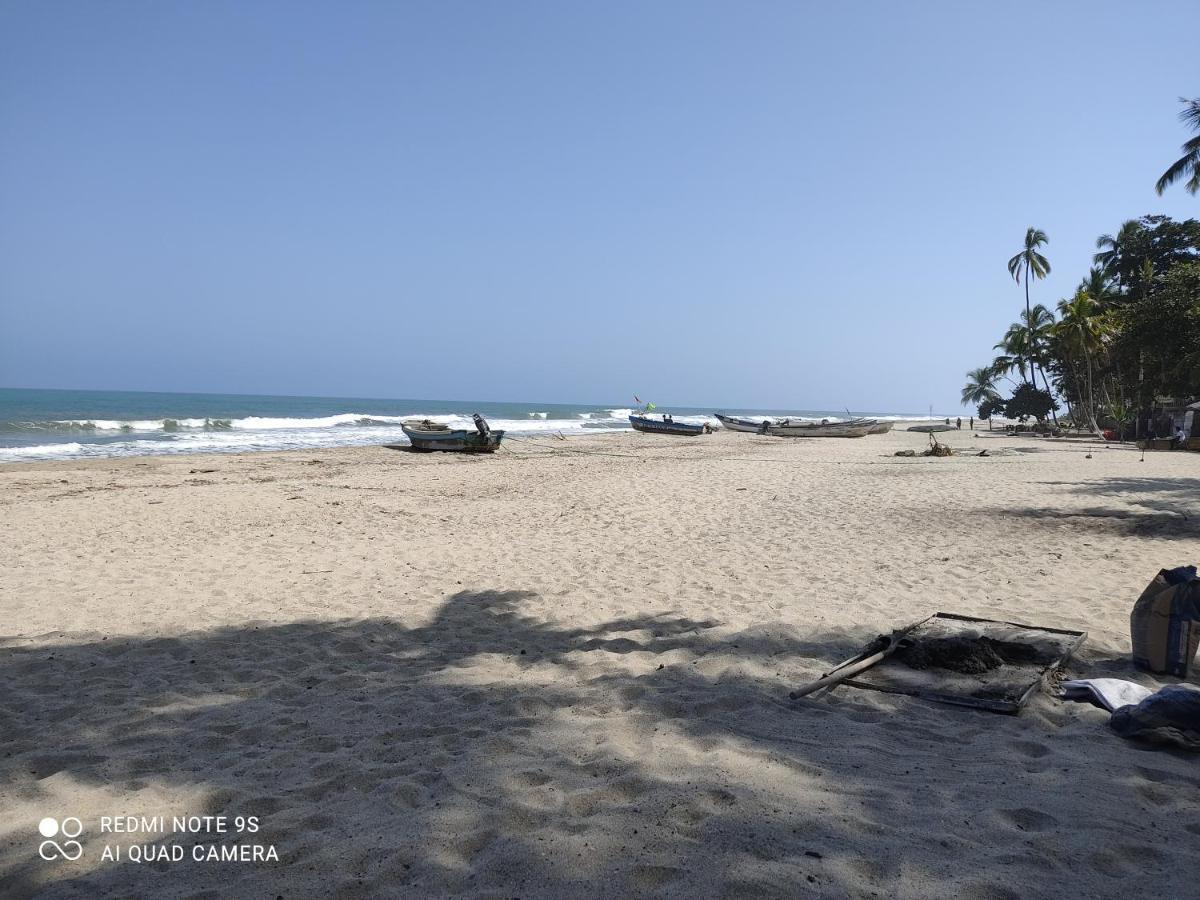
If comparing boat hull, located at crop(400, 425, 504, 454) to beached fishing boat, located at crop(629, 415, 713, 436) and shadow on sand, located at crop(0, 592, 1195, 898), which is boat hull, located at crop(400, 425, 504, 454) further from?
beached fishing boat, located at crop(629, 415, 713, 436)

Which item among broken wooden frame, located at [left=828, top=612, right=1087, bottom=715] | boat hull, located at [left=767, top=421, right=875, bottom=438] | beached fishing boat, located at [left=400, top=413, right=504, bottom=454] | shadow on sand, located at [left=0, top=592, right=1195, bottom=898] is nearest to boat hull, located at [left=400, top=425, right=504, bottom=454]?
beached fishing boat, located at [left=400, top=413, right=504, bottom=454]

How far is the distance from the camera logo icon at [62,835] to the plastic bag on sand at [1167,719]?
4707 mm

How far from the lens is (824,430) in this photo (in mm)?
43031

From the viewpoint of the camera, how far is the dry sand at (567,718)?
260 cm

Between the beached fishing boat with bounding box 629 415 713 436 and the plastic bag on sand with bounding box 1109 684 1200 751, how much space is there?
134 ft

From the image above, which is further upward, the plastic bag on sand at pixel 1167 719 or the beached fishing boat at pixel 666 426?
the beached fishing boat at pixel 666 426

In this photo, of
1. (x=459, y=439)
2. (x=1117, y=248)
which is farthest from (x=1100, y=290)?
(x=459, y=439)

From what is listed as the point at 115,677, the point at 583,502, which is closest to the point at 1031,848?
the point at 115,677

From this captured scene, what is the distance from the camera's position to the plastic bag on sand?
3.48 m

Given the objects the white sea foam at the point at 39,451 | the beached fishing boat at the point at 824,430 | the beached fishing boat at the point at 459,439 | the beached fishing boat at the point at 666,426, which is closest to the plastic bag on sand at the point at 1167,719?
the beached fishing boat at the point at 459,439

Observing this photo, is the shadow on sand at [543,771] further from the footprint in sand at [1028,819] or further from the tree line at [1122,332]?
the tree line at [1122,332]

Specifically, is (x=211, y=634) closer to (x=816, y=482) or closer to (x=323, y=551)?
(x=323, y=551)

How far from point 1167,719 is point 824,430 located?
40929mm

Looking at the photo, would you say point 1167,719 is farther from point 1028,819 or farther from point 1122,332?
point 1122,332
